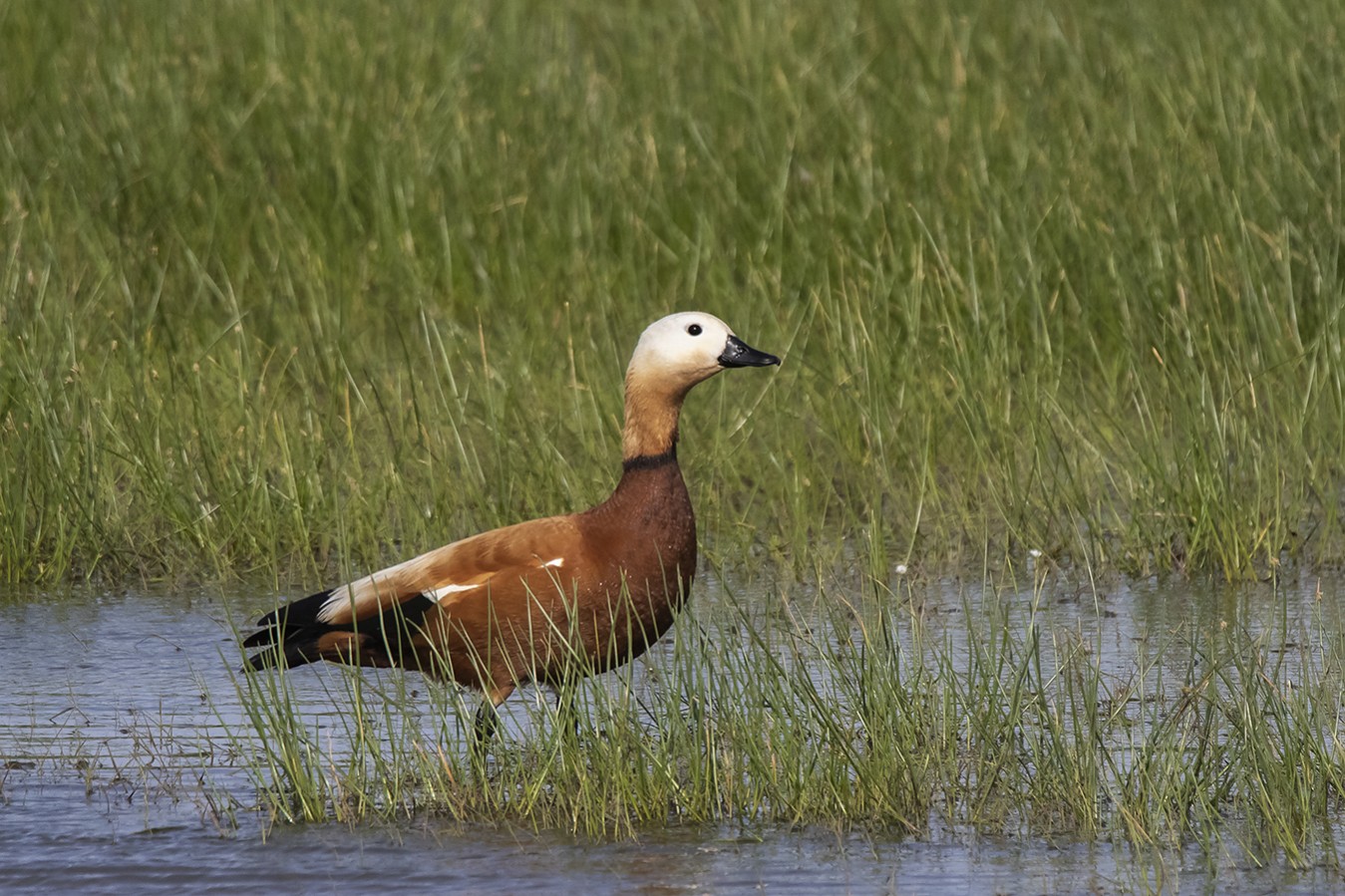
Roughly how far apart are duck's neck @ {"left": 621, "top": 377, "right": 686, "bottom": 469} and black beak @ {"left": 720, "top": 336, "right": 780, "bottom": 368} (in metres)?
0.16

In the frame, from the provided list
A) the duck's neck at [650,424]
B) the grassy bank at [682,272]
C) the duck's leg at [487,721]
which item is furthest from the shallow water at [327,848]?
the grassy bank at [682,272]

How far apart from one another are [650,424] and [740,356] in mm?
325

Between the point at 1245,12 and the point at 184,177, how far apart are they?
5.69 m

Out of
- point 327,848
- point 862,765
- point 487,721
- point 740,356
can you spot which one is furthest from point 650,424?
point 327,848

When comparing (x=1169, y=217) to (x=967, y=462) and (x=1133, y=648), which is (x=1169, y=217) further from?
(x=1133, y=648)

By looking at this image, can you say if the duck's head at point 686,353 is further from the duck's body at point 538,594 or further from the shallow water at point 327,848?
the shallow water at point 327,848

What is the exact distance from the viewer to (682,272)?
9680 mm

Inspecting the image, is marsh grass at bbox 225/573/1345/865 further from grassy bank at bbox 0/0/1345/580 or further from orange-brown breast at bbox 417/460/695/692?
grassy bank at bbox 0/0/1345/580

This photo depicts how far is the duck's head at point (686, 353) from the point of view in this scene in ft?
19.0

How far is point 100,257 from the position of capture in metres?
9.60

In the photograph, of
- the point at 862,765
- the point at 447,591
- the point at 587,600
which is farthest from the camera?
the point at 447,591

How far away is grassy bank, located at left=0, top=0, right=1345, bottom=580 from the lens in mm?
7508

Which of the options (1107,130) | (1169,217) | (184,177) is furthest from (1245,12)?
(184,177)

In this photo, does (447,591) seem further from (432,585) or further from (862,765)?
(862,765)
